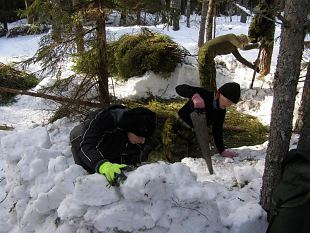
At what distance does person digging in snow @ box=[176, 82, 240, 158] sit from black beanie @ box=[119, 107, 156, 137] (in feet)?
4.66

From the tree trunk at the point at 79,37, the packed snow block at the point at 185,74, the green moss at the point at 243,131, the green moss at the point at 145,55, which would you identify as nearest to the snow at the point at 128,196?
the green moss at the point at 243,131

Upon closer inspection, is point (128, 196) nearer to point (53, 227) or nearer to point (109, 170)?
point (109, 170)

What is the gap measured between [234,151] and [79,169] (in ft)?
9.34

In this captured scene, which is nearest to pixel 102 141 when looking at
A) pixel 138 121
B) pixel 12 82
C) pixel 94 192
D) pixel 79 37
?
pixel 138 121

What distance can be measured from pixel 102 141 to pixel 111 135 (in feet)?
0.34

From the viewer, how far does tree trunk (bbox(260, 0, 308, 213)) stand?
2.77 m

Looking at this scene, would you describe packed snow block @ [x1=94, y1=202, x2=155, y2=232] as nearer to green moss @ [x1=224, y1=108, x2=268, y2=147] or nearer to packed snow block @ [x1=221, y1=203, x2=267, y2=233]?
packed snow block @ [x1=221, y1=203, x2=267, y2=233]

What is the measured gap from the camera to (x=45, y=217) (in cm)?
363

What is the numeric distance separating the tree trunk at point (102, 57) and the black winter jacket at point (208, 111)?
250cm

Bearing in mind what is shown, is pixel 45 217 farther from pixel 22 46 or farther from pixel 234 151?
pixel 22 46

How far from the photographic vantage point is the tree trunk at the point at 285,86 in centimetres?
277

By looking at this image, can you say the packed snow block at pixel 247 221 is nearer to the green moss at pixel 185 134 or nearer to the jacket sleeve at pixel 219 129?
the jacket sleeve at pixel 219 129

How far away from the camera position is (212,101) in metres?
4.89

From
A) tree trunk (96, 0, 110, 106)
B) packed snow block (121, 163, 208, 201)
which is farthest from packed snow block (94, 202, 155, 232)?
tree trunk (96, 0, 110, 106)
